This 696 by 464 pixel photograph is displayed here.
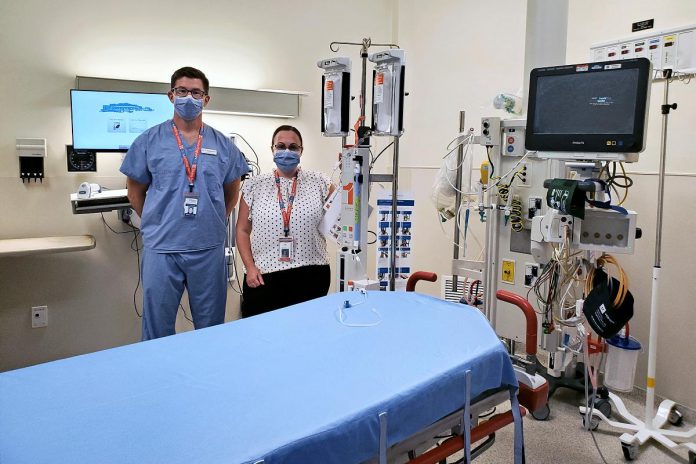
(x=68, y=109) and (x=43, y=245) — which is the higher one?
(x=68, y=109)

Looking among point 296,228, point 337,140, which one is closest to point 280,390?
point 296,228

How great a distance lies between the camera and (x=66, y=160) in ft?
11.0

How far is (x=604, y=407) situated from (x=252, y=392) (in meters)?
2.31

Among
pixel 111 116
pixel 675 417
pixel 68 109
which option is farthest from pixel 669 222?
pixel 68 109

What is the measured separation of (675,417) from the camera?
2.80 meters

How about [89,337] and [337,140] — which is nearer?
[89,337]

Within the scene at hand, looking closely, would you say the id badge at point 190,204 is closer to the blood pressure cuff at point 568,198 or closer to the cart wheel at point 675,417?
the blood pressure cuff at point 568,198

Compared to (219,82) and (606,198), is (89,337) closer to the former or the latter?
(219,82)

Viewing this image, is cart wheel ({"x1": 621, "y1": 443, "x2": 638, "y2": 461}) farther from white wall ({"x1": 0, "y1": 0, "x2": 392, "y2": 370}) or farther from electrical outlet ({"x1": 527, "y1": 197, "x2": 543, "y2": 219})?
white wall ({"x1": 0, "y1": 0, "x2": 392, "y2": 370})

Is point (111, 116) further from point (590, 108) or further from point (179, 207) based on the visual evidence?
point (590, 108)

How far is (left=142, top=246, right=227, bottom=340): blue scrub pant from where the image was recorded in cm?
254

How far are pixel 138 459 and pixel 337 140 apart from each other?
11.6 ft

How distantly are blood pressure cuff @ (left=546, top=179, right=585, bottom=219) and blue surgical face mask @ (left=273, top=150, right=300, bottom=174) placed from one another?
4.19 feet

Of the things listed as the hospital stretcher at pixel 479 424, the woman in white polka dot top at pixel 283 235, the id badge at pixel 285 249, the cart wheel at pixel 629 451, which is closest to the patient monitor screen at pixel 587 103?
the hospital stretcher at pixel 479 424
